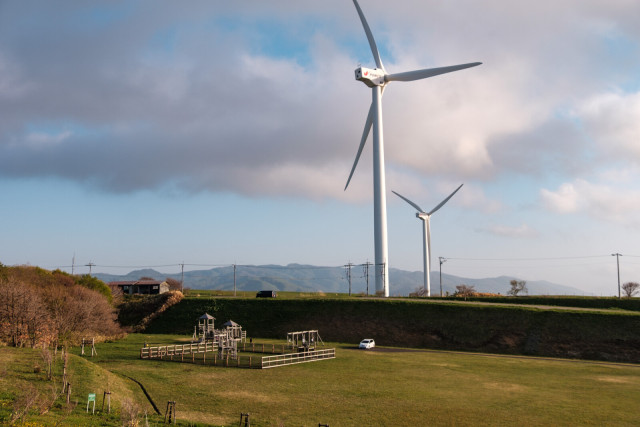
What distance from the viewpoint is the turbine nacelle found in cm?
9809

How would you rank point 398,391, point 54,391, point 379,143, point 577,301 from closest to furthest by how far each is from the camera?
Result: point 54,391 → point 398,391 → point 577,301 → point 379,143

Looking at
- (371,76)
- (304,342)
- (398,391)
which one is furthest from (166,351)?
(371,76)

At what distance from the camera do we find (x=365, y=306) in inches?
3346

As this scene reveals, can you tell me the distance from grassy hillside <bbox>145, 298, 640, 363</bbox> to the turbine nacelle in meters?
42.1

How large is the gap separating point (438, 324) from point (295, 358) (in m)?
29.7

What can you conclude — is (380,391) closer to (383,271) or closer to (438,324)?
(438,324)

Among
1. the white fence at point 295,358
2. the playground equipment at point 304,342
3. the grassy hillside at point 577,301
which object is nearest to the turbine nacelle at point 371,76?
the grassy hillside at point 577,301

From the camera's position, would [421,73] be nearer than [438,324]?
No

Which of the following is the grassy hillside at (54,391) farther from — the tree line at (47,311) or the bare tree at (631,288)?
the bare tree at (631,288)

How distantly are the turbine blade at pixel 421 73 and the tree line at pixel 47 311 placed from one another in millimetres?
65897

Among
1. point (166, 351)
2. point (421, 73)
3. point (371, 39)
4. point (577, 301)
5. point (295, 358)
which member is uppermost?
point (371, 39)

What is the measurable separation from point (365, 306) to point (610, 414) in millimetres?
52253

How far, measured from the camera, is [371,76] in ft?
325

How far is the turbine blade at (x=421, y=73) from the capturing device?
90.1 m
